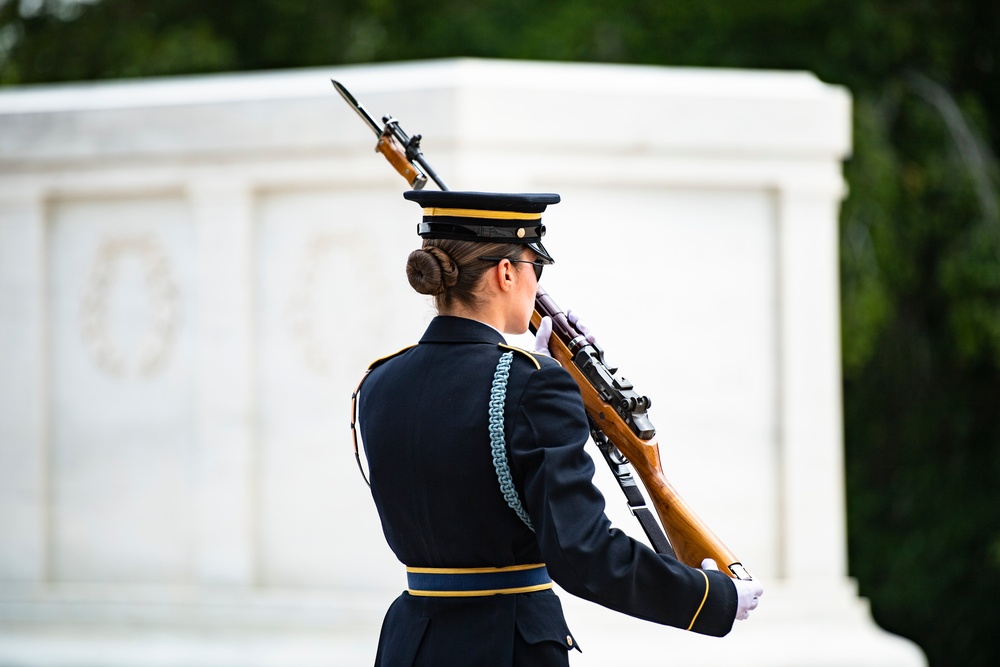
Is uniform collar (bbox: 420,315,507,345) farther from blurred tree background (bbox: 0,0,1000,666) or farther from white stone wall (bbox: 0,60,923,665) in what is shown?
blurred tree background (bbox: 0,0,1000,666)

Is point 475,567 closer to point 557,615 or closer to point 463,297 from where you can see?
point 557,615

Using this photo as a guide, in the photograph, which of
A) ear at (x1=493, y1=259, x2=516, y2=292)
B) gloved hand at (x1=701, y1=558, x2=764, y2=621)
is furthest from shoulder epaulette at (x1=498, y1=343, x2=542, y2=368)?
gloved hand at (x1=701, y1=558, x2=764, y2=621)

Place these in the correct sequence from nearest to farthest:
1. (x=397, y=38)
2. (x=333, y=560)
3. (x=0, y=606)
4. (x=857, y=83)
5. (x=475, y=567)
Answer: (x=475, y=567), (x=333, y=560), (x=0, y=606), (x=857, y=83), (x=397, y=38)

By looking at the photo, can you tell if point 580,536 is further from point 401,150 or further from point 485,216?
point 401,150

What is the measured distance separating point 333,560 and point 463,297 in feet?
10.0

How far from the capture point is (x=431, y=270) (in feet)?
8.57

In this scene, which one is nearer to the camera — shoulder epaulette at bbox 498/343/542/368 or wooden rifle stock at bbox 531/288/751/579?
shoulder epaulette at bbox 498/343/542/368

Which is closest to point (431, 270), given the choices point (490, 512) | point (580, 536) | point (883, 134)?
point (490, 512)

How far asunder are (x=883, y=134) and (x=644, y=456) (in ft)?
25.1

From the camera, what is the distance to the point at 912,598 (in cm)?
1091

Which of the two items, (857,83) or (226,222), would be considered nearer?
(226,222)

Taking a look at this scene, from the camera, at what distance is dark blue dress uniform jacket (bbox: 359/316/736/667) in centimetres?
243

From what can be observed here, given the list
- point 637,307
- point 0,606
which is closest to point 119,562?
point 0,606

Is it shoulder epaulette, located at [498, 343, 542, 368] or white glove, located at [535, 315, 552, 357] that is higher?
white glove, located at [535, 315, 552, 357]
